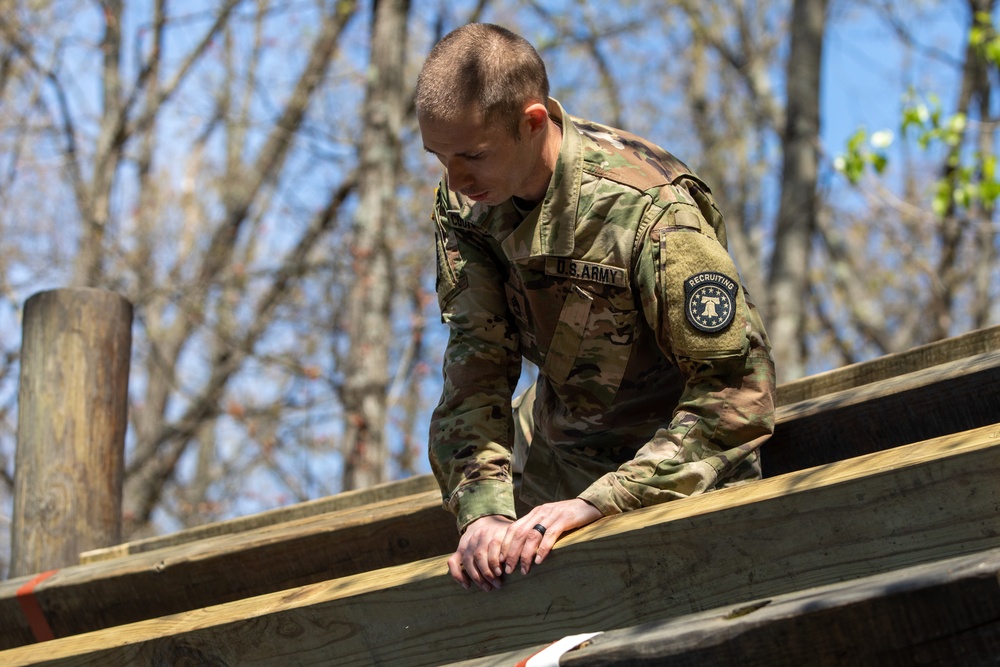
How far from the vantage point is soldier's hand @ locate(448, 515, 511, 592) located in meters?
2.00

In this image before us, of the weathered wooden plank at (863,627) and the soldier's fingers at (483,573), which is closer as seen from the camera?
the weathered wooden plank at (863,627)

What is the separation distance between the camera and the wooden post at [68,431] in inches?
159

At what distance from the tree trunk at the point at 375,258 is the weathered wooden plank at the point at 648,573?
5735mm

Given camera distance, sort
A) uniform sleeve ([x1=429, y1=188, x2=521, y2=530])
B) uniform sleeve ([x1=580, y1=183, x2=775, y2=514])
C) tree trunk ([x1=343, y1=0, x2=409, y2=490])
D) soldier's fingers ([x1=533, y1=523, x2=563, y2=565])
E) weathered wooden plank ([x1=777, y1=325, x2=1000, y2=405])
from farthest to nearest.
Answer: tree trunk ([x1=343, y1=0, x2=409, y2=490])
weathered wooden plank ([x1=777, y1=325, x2=1000, y2=405])
uniform sleeve ([x1=429, y1=188, x2=521, y2=530])
uniform sleeve ([x1=580, y1=183, x2=775, y2=514])
soldier's fingers ([x1=533, y1=523, x2=563, y2=565])

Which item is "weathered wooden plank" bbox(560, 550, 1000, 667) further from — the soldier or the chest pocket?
the chest pocket

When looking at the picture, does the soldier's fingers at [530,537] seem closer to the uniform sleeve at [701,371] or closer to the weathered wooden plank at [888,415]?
the uniform sleeve at [701,371]

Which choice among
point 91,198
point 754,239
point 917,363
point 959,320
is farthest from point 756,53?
point 917,363

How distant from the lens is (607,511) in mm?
2164

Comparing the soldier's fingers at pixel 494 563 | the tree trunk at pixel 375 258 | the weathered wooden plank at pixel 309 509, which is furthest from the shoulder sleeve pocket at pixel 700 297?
the tree trunk at pixel 375 258

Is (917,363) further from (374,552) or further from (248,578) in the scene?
(248,578)

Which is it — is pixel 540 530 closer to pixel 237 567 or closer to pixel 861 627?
pixel 861 627

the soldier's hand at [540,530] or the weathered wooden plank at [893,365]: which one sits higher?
the weathered wooden plank at [893,365]

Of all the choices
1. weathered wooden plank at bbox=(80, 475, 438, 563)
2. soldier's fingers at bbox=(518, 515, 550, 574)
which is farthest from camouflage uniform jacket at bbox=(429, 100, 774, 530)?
weathered wooden plank at bbox=(80, 475, 438, 563)

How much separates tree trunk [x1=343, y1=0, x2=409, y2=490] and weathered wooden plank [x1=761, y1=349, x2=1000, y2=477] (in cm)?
564
